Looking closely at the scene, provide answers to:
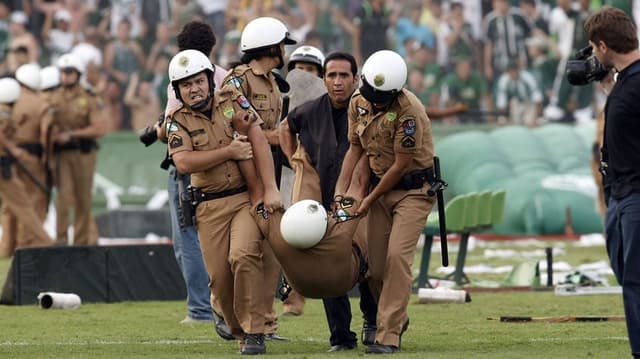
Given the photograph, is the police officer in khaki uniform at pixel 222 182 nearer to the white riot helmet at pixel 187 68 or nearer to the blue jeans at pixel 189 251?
the white riot helmet at pixel 187 68

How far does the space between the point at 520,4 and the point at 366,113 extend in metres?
17.5

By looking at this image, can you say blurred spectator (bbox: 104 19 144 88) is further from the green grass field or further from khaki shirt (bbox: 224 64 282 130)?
khaki shirt (bbox: 224 64 282 130)

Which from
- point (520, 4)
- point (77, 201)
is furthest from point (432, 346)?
point (520, 4)

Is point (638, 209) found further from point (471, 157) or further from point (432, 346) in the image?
point (471, 157)

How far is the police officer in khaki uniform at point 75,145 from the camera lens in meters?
22.7

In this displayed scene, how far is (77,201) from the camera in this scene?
75.6 ft

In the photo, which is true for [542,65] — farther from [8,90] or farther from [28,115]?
[8,90]

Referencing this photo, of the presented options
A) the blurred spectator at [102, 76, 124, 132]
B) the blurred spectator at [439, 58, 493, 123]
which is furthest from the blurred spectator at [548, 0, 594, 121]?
the blurred spectator at [102, 76, 124, 132]

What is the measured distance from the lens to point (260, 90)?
38.4ft

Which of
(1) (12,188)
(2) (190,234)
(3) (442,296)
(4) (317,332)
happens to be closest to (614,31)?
(4) (317,332)

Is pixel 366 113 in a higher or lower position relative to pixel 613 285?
higher

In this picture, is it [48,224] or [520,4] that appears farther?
[520,4]

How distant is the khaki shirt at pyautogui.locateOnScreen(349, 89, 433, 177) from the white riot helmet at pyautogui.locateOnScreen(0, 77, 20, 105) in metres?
11.7

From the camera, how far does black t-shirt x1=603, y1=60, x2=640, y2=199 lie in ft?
30.5
